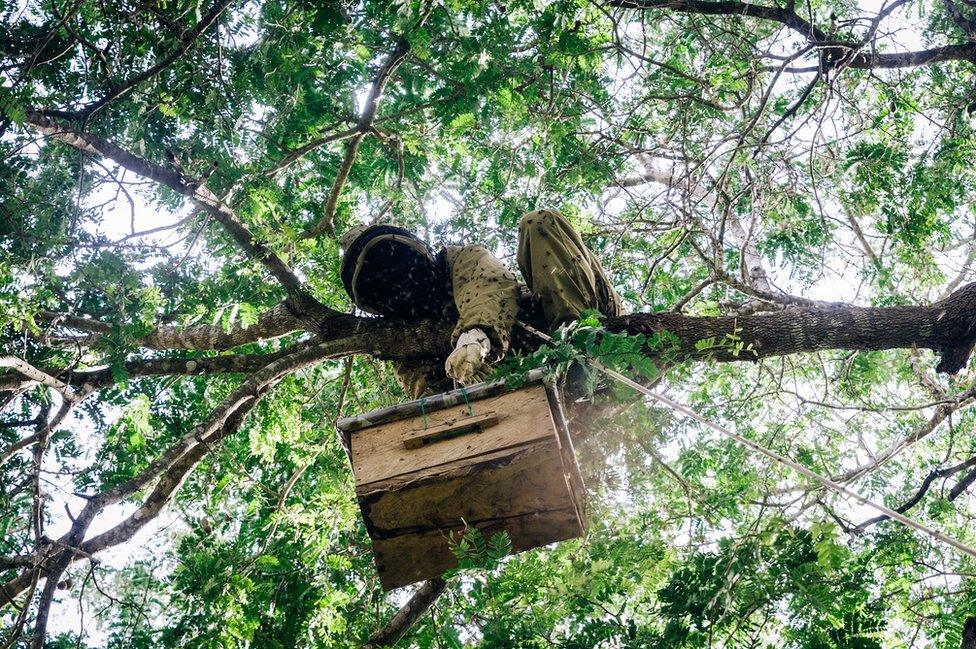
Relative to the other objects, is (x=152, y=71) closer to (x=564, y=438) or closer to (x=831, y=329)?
(x=564, y=438)

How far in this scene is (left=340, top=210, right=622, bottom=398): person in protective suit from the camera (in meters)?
3.53

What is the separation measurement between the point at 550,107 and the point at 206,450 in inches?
110

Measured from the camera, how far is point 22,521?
219 inches

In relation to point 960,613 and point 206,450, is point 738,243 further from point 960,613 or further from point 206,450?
point 206,450

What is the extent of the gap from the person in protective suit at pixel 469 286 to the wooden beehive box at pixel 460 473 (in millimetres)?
391

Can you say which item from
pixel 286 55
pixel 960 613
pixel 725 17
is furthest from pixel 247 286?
pixel 960 613

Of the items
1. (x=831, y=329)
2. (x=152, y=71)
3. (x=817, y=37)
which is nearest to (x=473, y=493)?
(x=831, y=329)

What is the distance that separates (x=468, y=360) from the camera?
10.5 feet

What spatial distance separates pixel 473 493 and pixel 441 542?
27 cm

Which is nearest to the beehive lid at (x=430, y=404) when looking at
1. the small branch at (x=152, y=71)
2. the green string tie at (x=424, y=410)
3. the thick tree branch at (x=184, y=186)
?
the green string tie at (x=424, y=410)

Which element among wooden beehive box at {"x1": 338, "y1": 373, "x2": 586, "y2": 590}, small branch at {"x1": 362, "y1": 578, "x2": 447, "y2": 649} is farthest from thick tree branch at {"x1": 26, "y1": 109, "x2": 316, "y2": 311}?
wooden beehive box at {"x1": 338, "y1": 373, "x2": 586, "y2": 590}

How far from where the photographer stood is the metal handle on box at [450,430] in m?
2.78

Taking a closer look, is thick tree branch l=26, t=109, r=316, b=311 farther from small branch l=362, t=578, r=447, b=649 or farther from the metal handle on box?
the metal handle on box

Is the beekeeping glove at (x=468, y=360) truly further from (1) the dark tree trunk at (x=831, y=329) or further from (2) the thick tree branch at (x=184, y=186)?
(2) the thick tree branch at (x=184, y=186)
